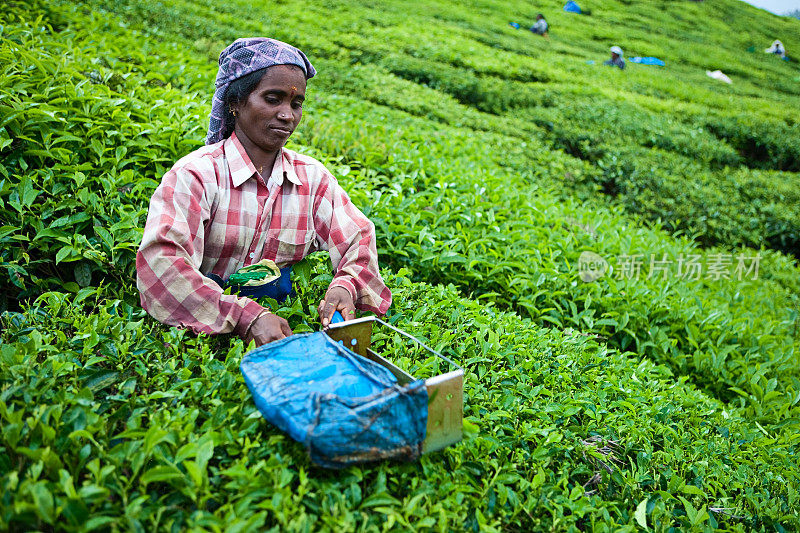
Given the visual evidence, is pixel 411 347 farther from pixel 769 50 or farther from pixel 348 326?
pixel 769 50

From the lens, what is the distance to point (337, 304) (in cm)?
220

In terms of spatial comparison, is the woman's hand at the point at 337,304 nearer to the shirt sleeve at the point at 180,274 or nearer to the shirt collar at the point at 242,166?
the shirt sleeve at the point at 180,274

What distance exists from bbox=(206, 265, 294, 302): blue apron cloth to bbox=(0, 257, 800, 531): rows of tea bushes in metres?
0.09

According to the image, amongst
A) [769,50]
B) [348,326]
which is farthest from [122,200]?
[769,50]

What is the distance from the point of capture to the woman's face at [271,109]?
7.30 ft

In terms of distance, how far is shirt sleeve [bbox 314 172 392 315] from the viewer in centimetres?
240

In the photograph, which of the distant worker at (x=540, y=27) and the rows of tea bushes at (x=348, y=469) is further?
the distant worker at (x=540, y=27)

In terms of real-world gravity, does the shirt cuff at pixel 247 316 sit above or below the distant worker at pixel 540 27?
below

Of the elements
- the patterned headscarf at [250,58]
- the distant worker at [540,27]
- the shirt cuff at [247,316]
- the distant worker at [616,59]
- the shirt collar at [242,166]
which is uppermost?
the distant worker at [540,27]

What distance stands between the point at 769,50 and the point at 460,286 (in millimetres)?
14651
